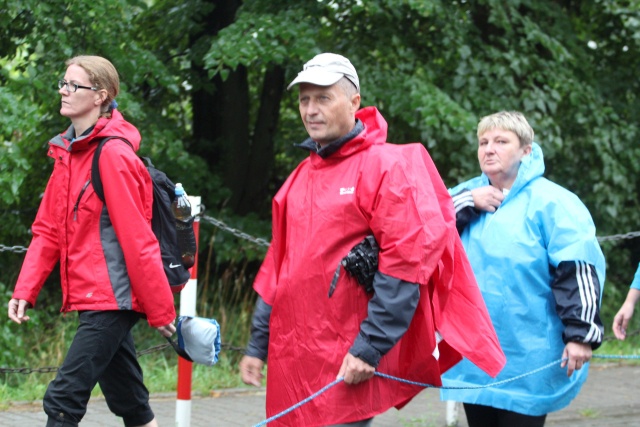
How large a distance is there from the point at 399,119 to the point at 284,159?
198cm

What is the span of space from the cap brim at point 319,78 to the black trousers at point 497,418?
1.65 m

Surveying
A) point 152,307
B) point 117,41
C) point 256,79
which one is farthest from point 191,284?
point 256,79

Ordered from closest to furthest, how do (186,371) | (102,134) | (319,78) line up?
(319,78)
(102,134)
(186,371)

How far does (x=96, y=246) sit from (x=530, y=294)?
1.82 metres

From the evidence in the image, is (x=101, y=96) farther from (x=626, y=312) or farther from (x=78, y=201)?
(x=626, y=312)

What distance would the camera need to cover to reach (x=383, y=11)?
31.8ft

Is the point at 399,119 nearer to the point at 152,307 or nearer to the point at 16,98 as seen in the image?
the point at 16,98

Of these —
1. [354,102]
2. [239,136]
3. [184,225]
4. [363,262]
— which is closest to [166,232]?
[184,225]

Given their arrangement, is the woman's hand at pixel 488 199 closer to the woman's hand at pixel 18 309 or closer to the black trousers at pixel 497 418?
the black trousers at pixel 497 418

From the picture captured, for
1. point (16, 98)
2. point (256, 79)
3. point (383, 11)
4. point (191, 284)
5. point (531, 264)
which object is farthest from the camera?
point (256, 79)

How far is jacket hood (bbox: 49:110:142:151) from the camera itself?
4.45 metres

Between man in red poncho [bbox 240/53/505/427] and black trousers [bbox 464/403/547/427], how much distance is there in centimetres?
70

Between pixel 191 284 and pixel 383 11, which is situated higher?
pixel 383 11

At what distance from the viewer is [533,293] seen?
4344mm
